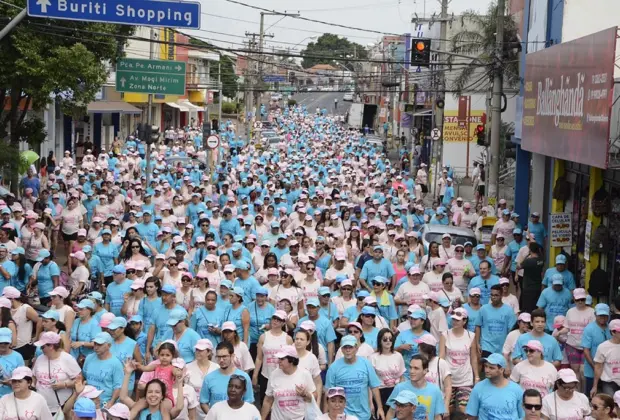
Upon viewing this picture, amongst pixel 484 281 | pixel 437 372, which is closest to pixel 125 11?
pixel 484 281

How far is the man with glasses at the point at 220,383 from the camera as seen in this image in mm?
9797

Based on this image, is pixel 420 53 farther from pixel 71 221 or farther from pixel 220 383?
pixel 220 383

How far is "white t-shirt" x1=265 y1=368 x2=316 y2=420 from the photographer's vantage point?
9773mm

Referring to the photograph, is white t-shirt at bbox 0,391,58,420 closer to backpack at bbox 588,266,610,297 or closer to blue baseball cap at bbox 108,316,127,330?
blue baseball cap at bbox 108,316,127,330

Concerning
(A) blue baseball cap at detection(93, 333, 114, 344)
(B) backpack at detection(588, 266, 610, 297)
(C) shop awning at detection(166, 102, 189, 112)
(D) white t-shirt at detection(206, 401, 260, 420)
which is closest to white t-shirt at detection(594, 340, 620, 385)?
(D) white t-shirt at detection(206, 401, 260, 420)

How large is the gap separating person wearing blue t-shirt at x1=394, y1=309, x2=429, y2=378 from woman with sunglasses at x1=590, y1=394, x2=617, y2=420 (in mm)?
2660

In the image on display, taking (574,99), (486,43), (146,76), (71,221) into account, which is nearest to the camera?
(574,99)

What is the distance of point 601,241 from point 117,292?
7426 mm

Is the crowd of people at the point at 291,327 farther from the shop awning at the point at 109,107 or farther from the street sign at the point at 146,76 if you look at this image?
the shop awning at the point at 109,107

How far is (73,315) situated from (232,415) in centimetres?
433

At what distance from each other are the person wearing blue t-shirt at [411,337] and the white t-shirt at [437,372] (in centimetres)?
87

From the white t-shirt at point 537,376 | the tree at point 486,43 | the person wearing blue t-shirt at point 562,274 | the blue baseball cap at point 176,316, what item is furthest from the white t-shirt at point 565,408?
the tree at point 486,43

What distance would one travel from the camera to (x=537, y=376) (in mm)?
10414

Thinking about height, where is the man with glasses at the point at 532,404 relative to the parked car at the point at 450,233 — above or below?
above
